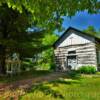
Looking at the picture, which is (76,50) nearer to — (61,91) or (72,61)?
(72,61)

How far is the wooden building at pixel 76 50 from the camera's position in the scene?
2461 centimetres

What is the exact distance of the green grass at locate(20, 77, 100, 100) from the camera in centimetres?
1234

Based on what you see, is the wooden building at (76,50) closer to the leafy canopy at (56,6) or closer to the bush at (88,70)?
the bush at (88,70)

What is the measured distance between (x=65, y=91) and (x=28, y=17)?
10.3 meters

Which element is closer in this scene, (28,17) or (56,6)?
(56,6)

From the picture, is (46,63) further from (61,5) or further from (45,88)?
(61,5)

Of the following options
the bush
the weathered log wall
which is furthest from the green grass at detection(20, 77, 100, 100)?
the weathered log wall

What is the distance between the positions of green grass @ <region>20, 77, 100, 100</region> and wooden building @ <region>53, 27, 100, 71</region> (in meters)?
9.05

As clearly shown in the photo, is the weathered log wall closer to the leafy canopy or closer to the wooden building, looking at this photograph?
the wooden building

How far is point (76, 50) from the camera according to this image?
86.6ft

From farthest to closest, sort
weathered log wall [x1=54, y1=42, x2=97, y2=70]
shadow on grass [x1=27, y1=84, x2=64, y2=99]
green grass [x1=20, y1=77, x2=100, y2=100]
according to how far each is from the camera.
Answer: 1. weathered log wall [x1=54, y1=42, x2=97, y2=70]
2. shadow on grass [x1=27, y1=84, x2=64, y2=99]
3. green grass [x1=20, y1=77, x2=100, y2=100]

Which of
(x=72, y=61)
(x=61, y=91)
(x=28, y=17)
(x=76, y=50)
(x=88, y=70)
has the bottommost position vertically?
(x=61, y=91)

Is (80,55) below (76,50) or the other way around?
below

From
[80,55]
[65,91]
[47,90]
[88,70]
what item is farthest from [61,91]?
[80,55]
